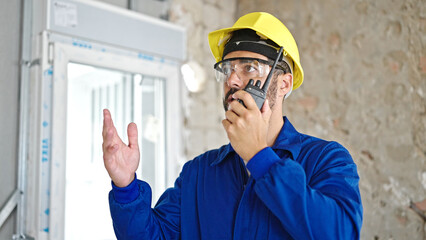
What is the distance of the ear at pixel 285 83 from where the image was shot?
1.36m

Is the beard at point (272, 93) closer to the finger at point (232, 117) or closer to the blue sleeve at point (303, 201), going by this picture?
the finger at point (232, 117)

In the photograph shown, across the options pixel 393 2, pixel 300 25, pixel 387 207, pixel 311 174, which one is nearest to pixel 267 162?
pixel 311 174

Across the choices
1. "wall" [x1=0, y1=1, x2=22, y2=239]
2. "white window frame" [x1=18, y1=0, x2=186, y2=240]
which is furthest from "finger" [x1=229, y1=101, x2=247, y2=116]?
"wall" [x1=0, y1=1, x2=22, y2=239]

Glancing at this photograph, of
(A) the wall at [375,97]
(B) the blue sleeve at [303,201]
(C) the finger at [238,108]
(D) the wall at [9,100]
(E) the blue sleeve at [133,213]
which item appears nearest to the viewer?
(B) the blue sleeve at [303,201]

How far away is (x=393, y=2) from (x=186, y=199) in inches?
68.2

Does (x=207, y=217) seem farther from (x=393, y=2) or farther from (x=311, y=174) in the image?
(x=393, y=2)

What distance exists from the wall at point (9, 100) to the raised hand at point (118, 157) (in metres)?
0.88

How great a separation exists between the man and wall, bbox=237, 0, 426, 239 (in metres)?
0.89

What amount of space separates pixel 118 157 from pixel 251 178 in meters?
0.45

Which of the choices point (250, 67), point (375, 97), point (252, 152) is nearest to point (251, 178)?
point (252, 152)

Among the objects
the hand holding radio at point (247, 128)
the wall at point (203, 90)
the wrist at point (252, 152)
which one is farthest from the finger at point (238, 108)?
the wall at point (203, 90)

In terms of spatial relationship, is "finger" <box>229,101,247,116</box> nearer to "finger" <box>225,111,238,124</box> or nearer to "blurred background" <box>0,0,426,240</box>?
"finger" <box>225,111,238,124</box>

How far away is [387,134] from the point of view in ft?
6.77

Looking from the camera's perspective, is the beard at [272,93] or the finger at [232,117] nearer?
the finger at [232,117]
